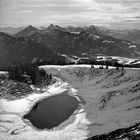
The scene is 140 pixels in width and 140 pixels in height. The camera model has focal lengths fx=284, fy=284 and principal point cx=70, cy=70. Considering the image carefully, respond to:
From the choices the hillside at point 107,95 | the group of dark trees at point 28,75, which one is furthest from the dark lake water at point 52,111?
the group of dark trees at point 28,75

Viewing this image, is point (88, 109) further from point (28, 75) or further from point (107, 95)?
point (28, 75)

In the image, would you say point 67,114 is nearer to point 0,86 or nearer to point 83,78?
point 0,86

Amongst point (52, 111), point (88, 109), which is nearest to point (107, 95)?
point (88, 109)

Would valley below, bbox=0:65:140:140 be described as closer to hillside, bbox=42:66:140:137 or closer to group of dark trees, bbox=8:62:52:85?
hillside, bbox=42:66:140:137

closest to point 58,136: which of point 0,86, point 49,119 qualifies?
point 49,119

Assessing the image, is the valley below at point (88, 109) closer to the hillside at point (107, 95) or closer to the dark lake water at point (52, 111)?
the hillside at point (107, 95)

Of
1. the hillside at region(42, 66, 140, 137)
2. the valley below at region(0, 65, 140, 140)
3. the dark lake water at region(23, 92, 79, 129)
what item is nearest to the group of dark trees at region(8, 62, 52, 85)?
the valley below at region(0, 65, 140, 140)
